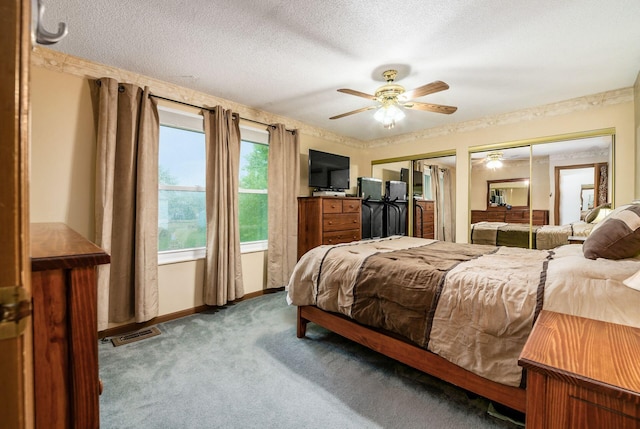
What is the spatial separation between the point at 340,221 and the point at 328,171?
825 millimetres

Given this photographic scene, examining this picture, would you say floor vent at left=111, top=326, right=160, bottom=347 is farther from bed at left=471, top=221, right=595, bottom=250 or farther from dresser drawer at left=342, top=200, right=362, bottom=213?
bed at left=471, top=221, right=595, bottom=250

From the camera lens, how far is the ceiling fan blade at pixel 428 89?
2.17m

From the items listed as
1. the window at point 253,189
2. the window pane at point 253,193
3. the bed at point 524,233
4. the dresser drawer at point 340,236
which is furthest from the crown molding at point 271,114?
the dresser drawer at point 340,236

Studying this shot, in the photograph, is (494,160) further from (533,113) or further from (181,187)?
(181,187)

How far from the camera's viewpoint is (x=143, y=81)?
107 inches

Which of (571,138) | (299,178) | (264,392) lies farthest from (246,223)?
(571,138)

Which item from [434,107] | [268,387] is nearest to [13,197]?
[268,387]

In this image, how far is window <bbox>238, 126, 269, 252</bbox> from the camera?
3.64m

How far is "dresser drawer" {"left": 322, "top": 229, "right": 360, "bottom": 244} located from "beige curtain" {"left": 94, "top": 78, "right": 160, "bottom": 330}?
202 cm

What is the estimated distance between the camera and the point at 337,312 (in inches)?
85.7

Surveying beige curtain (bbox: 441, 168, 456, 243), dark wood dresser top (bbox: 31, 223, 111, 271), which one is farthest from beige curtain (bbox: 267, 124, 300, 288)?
dark wood dresser top (bbox: 31, 223, 111, 271)

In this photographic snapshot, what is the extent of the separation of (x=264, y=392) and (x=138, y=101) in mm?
2748

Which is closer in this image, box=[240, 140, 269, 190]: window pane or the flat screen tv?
box=[240, 140, 269, 190]: window pane

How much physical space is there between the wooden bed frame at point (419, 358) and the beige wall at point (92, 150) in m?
1.45
